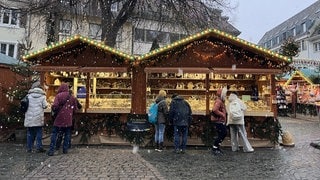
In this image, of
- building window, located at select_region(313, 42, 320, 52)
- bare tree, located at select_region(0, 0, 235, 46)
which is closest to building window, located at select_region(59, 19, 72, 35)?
bare tree, located at select_region(0, 0, 235, 46)

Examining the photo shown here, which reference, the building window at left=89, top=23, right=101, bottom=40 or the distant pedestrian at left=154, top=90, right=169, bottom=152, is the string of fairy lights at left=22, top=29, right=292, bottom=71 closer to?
the distant pedestrian at left=154, top=90, right=169, bottom=152

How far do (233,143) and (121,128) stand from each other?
141 inches

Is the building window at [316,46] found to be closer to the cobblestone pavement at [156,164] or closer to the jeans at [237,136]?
the cobblestone pavement at [156,164]

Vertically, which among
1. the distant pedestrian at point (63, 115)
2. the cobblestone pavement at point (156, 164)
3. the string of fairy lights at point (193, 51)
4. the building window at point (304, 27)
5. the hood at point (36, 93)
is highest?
the building window at point (304, 27)

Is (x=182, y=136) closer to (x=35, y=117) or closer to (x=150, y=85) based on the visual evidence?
(x=150, y=85)

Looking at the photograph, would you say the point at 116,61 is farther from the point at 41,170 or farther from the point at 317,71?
the point at 317,71

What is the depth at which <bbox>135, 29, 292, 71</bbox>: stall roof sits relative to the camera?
11.5 m

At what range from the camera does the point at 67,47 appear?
11.9m

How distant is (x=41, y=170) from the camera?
7.66m

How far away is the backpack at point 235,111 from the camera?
10461 millimetres

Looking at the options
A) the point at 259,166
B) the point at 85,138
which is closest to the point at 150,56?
the point at 85,138

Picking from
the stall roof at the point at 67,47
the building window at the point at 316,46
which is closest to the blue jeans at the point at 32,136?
the stall roof at the point at 67,47

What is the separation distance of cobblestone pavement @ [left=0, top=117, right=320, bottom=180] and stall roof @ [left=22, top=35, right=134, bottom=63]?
9.49 ft

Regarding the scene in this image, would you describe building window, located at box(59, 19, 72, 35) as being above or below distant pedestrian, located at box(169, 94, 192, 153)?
above
